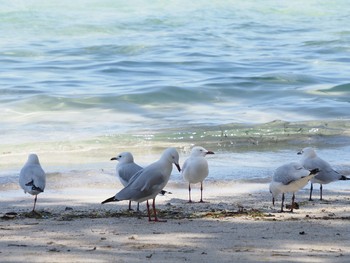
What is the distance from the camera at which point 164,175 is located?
8.26 m

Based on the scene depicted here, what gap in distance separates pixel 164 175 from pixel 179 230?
93 cm

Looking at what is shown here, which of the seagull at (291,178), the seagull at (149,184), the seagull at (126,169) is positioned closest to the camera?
the seagull at (149,184)

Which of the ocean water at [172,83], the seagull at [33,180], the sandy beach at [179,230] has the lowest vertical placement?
the sandy beach at [179,230]

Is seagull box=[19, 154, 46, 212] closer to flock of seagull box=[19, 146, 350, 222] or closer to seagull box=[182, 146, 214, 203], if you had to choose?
flock of seagull box=[19, 146, 350, 222]

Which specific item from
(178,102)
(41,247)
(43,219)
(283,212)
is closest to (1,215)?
(43,219)

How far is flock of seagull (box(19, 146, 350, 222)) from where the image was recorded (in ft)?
26.9

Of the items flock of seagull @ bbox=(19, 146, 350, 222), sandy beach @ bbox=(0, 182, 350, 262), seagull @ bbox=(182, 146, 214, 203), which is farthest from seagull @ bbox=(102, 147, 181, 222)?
seagull @ bbox=(182, 146, 214, 203)

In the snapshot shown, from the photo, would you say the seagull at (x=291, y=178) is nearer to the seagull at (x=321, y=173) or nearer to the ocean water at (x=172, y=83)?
the seagull at (x=321, y=173)

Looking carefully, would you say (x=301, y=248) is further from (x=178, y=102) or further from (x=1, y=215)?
(x=178, y=102)

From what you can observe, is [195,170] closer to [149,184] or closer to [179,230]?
[149,184]

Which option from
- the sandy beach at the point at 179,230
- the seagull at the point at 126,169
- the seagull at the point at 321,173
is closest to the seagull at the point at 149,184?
the sandy beach at the point at 179,230

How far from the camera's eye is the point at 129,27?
34.5 meters

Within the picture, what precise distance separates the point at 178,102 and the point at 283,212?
1132 cm

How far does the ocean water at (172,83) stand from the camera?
45.4 ft
